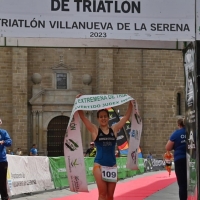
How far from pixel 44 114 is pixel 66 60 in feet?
11.1

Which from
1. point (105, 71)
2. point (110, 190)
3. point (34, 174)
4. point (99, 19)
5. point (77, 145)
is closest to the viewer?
point (99, 19)

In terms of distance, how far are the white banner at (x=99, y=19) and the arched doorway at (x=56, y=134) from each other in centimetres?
2781

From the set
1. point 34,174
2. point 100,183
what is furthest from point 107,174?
point 34,174

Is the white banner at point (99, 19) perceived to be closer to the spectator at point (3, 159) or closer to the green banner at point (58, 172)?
the spectator at point (3, 159)

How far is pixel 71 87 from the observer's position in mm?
36219

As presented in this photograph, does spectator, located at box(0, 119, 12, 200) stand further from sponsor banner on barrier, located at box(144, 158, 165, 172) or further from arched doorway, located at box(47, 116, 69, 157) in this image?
arched doorway, located at box(47, 116, 69, 157)

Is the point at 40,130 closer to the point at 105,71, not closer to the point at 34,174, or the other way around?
the point at 105,71

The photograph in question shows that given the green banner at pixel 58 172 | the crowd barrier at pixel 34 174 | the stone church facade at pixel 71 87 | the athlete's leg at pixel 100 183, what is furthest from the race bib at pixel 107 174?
the stone church facade at pixel 71 87

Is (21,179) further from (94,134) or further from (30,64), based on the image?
(30,64)

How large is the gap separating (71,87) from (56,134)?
2858 mm

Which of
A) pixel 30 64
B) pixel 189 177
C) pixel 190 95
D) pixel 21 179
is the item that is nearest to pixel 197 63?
pixel 190 95

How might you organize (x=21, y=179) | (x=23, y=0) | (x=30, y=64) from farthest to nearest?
(x=30, y=64), (x=21, y=179), (x=23, y=0)

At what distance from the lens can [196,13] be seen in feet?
27.9

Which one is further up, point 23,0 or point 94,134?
point 23,0
